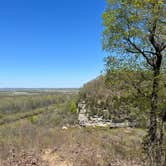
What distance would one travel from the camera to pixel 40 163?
5.68 m

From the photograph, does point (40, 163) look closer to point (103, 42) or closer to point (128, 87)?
point (128, 87)

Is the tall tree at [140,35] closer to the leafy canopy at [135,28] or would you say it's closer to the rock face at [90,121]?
the leafy canopy at [135,28]

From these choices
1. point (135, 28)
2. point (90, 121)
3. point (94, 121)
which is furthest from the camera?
point (90, 121)

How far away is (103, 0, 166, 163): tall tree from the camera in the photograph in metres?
5.99

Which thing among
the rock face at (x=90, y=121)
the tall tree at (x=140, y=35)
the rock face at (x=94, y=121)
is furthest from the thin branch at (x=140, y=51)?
the rock face at (x=90, y=121)

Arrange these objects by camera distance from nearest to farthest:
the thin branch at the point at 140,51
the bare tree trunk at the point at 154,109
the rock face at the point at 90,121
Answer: the bare tree trunk at the point at 154,109 < the thin branch at the point at 140,51 < the rock face at the point at 90,121

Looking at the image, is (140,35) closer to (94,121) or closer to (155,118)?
(155,118)

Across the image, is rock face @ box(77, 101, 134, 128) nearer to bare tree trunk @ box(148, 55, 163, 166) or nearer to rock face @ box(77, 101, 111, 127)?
rock face @ box(77, 101, 111, 127)

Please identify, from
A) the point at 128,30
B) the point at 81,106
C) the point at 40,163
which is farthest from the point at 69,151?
the point at 81,106

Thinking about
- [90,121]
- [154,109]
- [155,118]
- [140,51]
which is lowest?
[90,121]

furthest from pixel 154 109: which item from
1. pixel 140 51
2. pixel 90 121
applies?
pixel 90 121

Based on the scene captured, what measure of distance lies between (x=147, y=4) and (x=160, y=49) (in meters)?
1.30

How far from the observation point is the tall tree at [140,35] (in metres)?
5.99

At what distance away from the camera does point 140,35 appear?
617 centimetres
